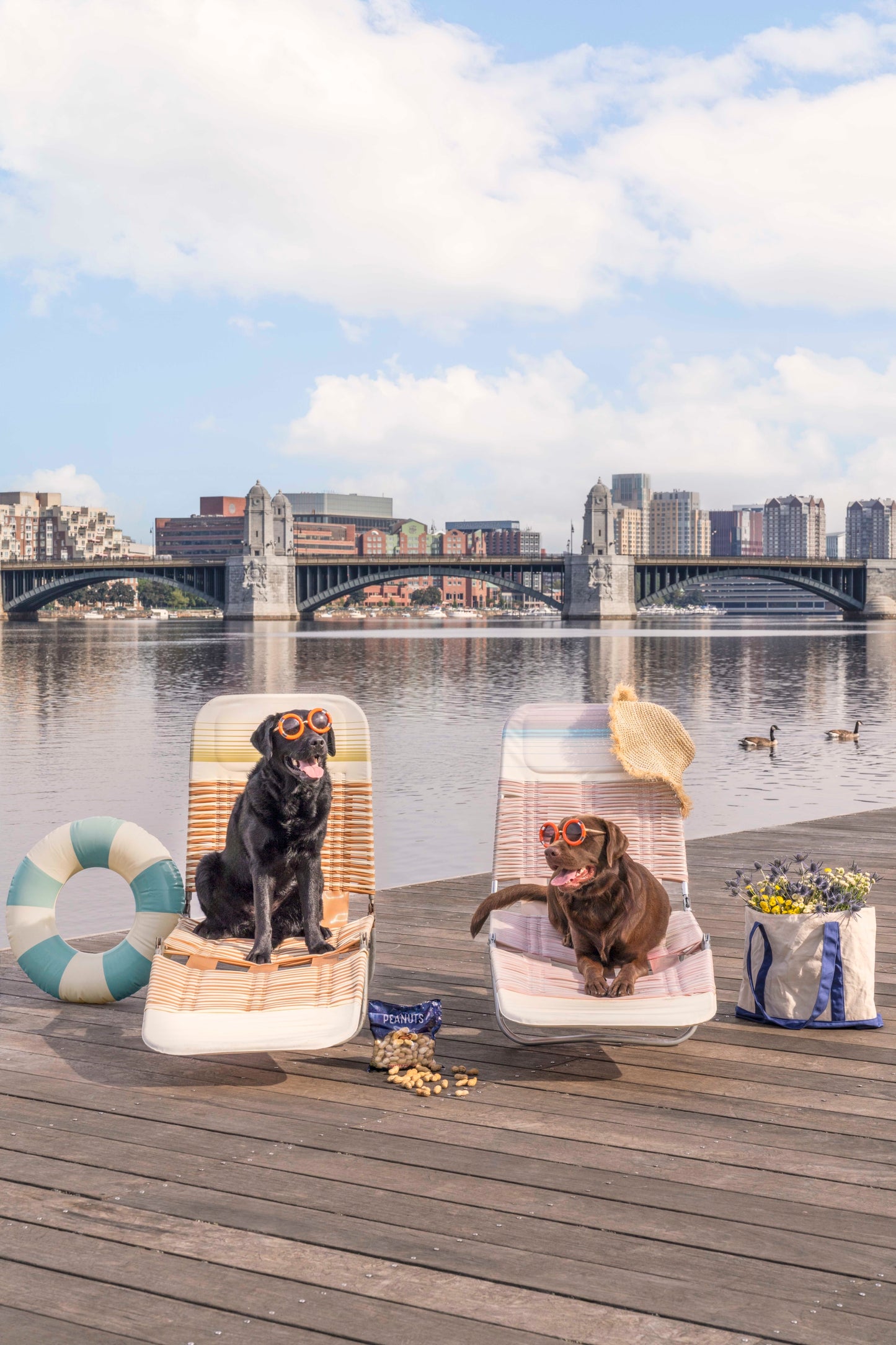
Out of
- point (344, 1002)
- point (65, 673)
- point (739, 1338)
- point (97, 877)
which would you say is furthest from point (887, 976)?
point (65, 673)

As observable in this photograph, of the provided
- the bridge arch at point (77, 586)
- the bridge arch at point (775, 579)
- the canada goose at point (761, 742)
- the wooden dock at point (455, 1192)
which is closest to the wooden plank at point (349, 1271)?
the wooden dock at point (455, 1192)

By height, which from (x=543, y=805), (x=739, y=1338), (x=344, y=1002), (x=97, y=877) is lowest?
(x=97, y=877)

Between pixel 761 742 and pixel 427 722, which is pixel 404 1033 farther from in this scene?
pixel 427 722

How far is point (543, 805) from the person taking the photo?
5.93 meters

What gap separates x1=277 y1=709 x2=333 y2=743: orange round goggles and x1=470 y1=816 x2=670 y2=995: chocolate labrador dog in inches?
36.6

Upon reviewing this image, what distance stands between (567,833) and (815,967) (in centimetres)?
121

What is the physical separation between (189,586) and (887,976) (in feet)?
354

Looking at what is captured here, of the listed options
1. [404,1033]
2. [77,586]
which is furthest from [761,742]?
[77,586]

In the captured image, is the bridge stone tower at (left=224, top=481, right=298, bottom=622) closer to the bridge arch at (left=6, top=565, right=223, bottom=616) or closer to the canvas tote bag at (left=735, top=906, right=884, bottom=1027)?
the bridge arch at (left=6, top=565, right=223, bottom=616)

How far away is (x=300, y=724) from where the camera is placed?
490 cm

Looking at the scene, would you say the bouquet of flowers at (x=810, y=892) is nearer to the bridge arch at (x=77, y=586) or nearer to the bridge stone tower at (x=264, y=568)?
the bridge arch at (x=77, y=586)

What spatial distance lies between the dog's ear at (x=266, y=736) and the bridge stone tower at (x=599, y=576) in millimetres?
106382

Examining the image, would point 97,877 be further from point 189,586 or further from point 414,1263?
point 189,586

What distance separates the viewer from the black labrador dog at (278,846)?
16.2 feet
